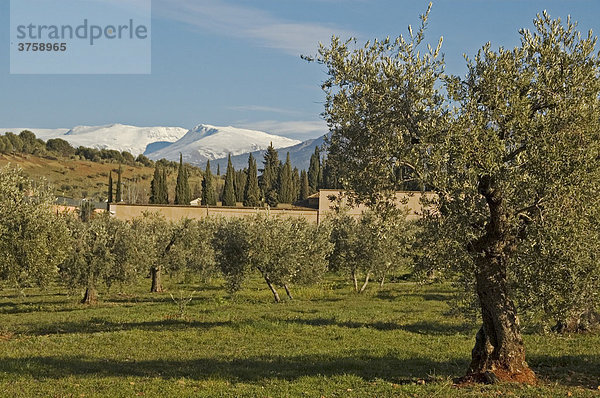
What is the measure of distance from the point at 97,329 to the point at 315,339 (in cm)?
1164

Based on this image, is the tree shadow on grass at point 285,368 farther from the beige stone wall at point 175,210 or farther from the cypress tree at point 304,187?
A: the cypress tree at point 304,187

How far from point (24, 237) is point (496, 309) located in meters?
22.6

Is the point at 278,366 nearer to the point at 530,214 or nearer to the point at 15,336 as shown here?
the point at 530,214

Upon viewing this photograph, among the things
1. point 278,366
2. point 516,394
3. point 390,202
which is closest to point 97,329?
point 278,366

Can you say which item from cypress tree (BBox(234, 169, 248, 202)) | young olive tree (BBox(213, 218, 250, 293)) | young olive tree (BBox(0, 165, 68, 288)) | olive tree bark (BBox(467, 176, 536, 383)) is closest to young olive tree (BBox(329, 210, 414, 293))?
young olive tree (BBox(213, 218, 250, 293))

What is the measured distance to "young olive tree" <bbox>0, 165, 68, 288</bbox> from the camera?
28.8m

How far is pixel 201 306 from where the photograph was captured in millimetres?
40281

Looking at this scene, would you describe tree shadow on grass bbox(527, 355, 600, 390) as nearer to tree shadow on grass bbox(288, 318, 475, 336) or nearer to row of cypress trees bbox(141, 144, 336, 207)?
tree shadow on grass bbox(288, 318, 475, 336)

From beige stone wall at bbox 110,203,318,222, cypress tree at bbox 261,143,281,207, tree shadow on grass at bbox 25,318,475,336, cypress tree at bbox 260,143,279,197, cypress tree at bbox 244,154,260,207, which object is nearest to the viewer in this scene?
tree shadow on grass at bbox 25,318,475,336

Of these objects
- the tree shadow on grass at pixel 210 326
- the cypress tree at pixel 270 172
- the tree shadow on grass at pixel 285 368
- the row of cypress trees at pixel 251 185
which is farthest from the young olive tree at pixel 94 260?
the cypress tree at pixel 270 172

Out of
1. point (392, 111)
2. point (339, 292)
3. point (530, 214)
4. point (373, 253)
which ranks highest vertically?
point (392, 111)

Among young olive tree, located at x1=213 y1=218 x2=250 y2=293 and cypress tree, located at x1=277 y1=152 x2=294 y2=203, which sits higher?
cypress tree, located at x1=277 y1=152 x2=294 y2=203

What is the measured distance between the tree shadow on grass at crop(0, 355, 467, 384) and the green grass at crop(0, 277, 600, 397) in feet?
0.12

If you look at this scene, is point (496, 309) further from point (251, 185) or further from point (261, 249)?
point (251, 185)
